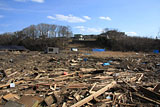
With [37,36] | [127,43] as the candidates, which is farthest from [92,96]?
[37,36]

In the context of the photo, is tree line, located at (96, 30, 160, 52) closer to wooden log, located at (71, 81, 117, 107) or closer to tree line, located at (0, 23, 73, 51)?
tree line, located at (0, 23, 73, 51)

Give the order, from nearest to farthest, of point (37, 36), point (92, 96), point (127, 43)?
1. point (92, 96)
2. point (127, 43)
3. point (37, 36)

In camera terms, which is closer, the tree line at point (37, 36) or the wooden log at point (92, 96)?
the wooden log at point (92, 96)

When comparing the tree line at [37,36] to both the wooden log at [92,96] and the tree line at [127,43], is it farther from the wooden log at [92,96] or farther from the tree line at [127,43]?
the wooden log at [92,96]

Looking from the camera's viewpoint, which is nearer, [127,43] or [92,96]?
[92,96]

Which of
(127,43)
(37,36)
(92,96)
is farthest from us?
(37,36)

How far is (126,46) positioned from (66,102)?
3314cm

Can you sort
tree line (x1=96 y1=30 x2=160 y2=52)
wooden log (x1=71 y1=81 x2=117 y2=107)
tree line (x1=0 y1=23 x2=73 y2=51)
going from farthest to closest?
tree line (x1=0 y1=23 x2=73 y2=51)
tree line (x1=96 y1=30 x2=160 y2=52)
wooden log (x1=71 y1=81 x2=117 y2=107)

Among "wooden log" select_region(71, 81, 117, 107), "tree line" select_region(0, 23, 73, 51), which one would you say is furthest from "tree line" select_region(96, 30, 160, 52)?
"wooden log" select_region(71, 81, 117, 107)

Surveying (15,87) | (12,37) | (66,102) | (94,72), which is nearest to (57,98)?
(66,102)

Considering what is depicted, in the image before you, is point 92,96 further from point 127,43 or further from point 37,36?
point 37,36

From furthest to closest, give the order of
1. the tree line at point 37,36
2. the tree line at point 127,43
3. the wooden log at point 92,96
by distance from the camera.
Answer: the tree line at point 37,36 < the tree line at point 127,43 < the wooden log at point 92,96

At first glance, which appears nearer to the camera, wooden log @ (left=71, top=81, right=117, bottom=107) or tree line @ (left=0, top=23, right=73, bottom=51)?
wooden log @ (left=71, top=81, right=117, bottom=107)

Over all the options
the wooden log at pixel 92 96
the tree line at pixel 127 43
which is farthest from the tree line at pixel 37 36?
the wooden log at pixel 92 96
